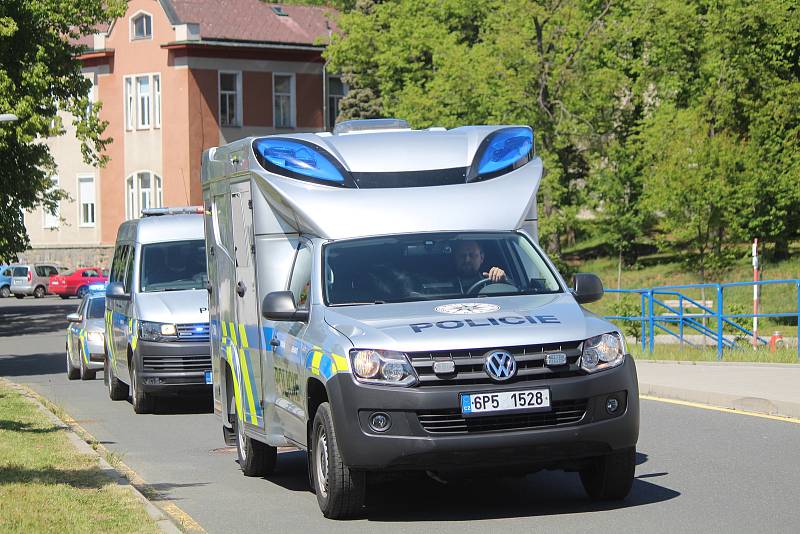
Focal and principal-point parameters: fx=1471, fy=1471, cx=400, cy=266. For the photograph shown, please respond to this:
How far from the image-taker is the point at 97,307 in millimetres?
25266

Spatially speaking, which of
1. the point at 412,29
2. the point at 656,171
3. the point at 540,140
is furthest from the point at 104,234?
the point at 656,171

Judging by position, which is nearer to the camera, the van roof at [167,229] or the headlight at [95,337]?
the van roof at [167,229]

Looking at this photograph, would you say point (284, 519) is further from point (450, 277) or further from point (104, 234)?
point (104, 234)

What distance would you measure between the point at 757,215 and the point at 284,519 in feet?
118

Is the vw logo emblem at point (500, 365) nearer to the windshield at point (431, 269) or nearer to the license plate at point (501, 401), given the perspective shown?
the license plate at point (501, 401)

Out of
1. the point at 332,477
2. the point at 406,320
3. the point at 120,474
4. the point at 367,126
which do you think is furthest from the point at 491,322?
the point at 120,474

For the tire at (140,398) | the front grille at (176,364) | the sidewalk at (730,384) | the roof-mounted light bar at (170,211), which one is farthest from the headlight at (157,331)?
the sidewalk at (730,384)

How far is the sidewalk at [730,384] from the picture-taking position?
1492 centimetres

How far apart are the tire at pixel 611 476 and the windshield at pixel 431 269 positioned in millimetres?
1274

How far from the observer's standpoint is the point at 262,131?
68562mm

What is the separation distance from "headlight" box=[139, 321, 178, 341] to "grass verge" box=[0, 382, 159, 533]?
351 centimetres

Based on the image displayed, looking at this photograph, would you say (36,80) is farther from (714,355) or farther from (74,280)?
(74,280)

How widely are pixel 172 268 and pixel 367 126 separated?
305 inches

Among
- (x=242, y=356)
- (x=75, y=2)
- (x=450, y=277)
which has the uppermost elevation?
(x=75, y=2)
